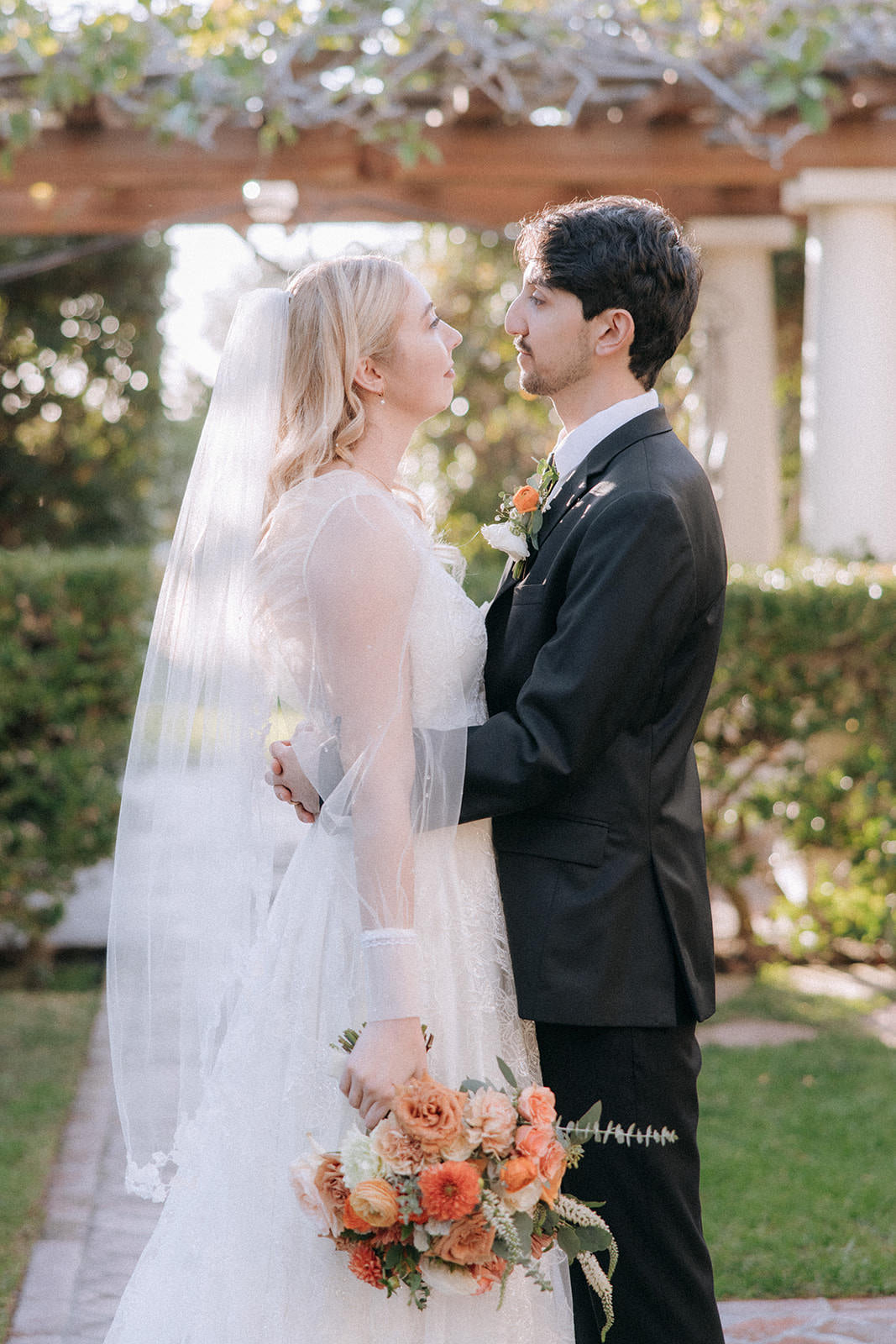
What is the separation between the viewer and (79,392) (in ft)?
32.6

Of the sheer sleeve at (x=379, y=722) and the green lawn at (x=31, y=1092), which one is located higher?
the sheer sleeve at (x=379, y=722)

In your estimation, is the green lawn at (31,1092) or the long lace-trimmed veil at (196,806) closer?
the long lace-trimmed veil at (196,806)

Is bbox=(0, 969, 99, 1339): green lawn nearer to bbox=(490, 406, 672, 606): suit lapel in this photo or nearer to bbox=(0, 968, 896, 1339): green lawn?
bbox=(0, 968, 896, 1339): green lawn

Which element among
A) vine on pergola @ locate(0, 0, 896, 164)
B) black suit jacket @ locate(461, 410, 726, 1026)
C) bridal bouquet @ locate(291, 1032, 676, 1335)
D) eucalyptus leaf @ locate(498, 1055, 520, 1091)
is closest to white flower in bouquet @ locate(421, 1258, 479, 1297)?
bridal bouquet @ locate(291, 1032, 676, 1335)

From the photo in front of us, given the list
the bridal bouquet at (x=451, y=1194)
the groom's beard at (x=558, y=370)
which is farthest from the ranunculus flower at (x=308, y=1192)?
the groom's beard at (x=558, y=370)

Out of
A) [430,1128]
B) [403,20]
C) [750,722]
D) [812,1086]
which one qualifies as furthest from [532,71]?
[430,1128]

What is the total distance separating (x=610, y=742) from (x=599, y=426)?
548mm

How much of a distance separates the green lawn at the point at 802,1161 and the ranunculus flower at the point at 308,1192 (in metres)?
1.72

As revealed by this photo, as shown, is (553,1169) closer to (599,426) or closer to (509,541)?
(509,541)

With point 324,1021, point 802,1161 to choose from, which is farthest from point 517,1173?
point 802,1161

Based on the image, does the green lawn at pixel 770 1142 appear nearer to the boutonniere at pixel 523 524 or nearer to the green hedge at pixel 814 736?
the green hedge at pixel 814 736

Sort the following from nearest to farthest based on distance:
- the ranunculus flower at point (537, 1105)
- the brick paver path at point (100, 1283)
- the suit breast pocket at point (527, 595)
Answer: the ranunculus flower at point (537, 1105), the suit breast pocket at point (527, 595), the brick paver path at point (100, 1283)

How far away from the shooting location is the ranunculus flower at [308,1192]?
1.95 m

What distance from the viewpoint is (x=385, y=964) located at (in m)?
2.02
